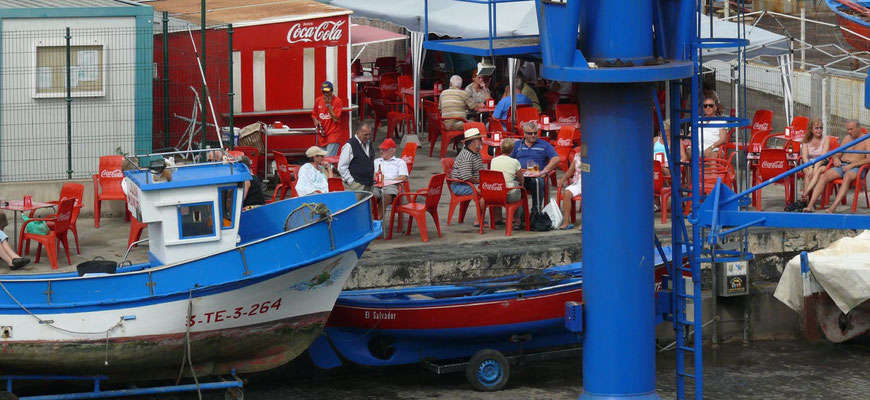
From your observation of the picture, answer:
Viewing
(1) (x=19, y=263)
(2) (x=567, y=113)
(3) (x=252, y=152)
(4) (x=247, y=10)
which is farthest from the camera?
(4) (x=247, y=10)

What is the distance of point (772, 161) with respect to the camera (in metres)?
15.6

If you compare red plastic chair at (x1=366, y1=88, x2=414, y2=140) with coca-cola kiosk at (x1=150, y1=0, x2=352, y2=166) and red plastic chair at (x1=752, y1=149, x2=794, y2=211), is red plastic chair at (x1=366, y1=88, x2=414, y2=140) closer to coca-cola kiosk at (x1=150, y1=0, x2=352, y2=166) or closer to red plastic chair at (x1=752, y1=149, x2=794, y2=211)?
coca-cola kiosk at (x1=150, y1=0, x2=352, y2=166)

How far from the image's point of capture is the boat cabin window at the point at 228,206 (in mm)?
12066

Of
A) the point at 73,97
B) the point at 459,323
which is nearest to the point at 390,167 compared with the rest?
the point at 459,323

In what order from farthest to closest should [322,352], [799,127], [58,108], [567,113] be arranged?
[567,113] < [799,127] < [58,108] < [322,352]

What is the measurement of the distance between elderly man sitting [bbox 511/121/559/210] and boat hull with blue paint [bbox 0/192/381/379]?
3229mm

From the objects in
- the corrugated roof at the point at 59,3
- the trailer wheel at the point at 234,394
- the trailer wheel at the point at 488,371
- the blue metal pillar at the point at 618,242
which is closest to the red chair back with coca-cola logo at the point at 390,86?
the corrugated roof at the point at 59,3

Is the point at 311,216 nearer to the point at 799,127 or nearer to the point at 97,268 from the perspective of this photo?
the point at 97,268

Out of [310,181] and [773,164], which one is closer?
[310,181]

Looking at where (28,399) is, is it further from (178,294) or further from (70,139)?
(70,139)

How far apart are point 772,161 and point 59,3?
30.3ft

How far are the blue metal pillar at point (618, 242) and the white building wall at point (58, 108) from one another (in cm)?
759

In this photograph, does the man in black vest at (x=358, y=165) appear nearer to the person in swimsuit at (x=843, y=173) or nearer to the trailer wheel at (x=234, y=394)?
the trailer wheel at (x=234, y=394)

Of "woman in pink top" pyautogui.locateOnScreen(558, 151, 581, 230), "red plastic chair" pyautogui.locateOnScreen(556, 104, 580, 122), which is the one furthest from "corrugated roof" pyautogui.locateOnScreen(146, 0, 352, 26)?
"woman in pink top" pyautogui.locateOnScreen(558, 151, 581, 230)
